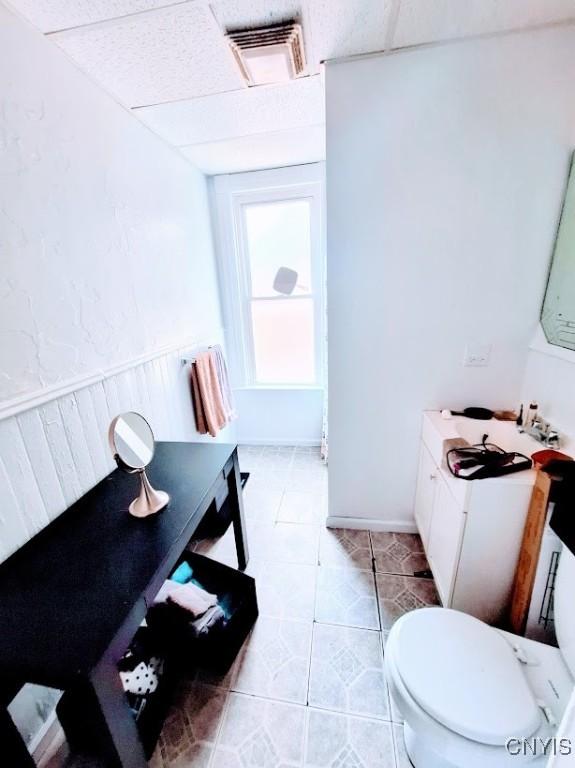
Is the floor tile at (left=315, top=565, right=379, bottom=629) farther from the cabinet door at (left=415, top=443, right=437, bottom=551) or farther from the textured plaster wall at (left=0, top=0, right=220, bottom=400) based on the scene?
the textured plaster wall at (left=0, top=0, right=220, bottom=400)

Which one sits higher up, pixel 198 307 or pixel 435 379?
pixel 198 307

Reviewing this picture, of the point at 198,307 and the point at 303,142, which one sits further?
the point at 198,307

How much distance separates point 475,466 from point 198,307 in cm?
201

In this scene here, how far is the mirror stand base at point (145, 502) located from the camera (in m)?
1.12

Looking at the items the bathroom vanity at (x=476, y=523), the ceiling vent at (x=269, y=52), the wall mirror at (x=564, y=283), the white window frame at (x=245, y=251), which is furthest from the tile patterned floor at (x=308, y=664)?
the ceiling vent at (x=269, y=52)

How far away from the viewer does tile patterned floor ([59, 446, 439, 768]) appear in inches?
41.7

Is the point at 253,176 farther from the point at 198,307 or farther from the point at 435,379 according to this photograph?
the point at 435,379

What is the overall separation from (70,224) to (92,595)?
129 centimetres

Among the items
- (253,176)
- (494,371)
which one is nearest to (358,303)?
(494,371)

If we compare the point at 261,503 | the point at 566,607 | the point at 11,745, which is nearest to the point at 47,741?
the point at 11,745

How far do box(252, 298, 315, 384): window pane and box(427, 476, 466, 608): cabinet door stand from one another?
1.66 metres

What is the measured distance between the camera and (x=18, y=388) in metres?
1.02

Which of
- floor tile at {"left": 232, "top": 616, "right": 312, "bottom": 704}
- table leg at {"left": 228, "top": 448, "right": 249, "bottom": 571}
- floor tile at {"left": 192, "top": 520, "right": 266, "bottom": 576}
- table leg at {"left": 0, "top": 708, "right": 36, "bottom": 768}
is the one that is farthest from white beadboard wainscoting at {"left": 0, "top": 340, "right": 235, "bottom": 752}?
floor tile at {"left": 192, "top": 520, "right": 266, "bottom": 576}

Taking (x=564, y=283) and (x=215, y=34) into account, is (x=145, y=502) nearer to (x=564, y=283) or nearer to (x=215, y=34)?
(x=215, y=34)
